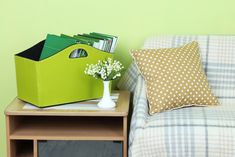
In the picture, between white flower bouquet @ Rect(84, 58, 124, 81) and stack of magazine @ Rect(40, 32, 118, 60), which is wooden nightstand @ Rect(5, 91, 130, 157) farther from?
stack of magazine @ Rect(40, 32, 118, 60)

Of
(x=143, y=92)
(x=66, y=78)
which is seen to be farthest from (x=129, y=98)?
(x=66, y=78)

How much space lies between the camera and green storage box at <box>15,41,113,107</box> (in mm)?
2285

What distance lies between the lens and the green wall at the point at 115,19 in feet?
8.85

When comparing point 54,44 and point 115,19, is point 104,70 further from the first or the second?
point 115,19

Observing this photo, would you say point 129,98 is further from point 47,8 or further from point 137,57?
point 47,8

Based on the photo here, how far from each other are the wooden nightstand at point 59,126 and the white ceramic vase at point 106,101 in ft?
0.13

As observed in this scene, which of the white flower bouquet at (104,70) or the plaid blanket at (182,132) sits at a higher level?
the white flower bouquet at (104,70)

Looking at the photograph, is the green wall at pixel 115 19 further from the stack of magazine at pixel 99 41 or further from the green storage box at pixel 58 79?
the green storage box at pixel 58 79

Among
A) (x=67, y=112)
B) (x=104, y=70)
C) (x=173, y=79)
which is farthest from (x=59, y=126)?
(x=173, y=79)

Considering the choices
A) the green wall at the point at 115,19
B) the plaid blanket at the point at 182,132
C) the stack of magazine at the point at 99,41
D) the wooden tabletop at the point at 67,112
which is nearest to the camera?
the plaid blanket at the point at 182,132

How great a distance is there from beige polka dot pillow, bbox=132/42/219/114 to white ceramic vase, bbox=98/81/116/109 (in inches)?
7.4

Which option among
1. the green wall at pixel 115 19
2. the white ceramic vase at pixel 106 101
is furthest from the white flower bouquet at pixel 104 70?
the green wall at pixel 115 19

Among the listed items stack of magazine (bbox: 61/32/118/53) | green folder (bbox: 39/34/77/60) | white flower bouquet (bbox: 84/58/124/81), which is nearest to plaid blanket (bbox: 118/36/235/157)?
white flower bouquet (bbox: 84/58/124/81)

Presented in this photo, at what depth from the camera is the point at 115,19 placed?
2.73 meters
